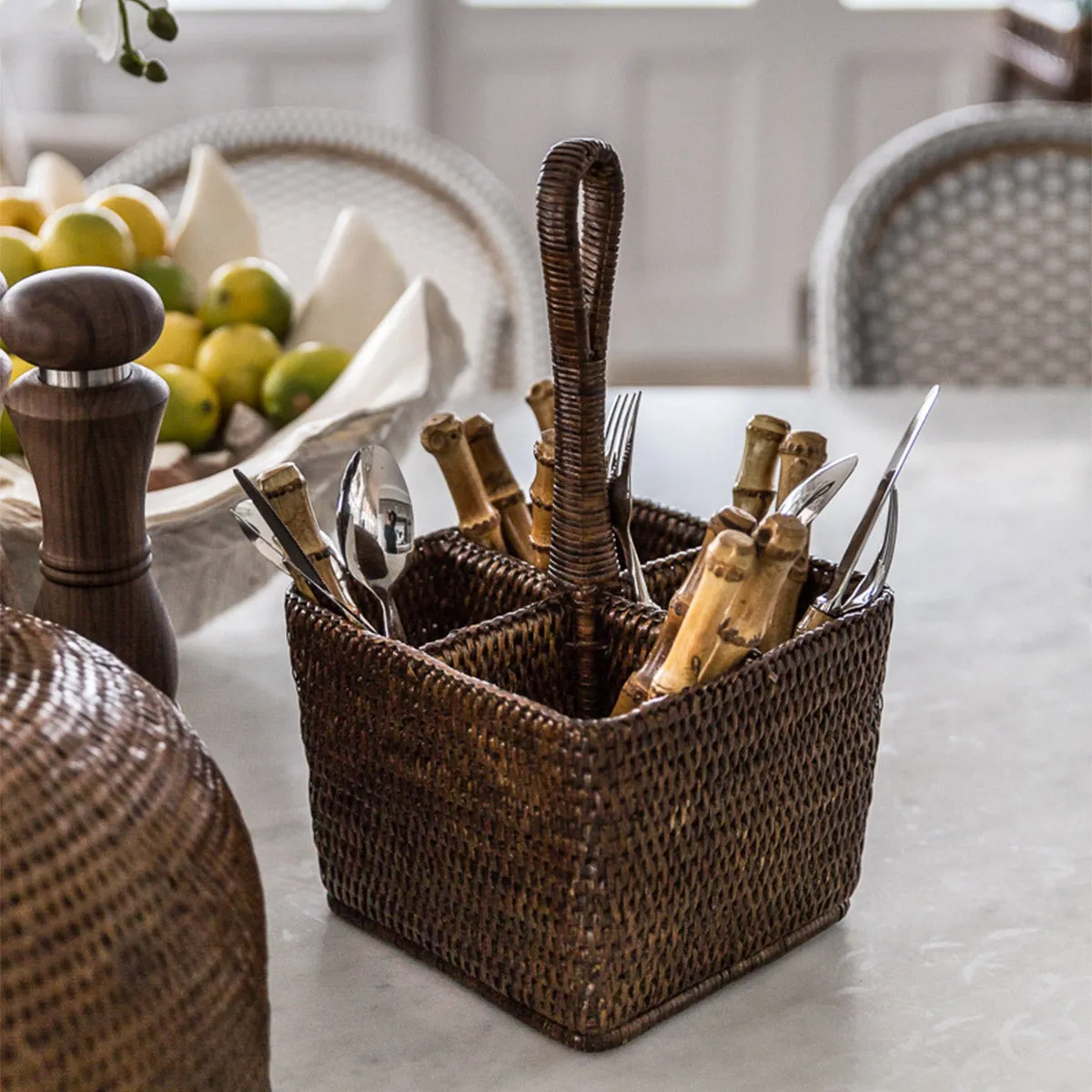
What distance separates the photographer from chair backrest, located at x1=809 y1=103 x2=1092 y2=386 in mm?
1453

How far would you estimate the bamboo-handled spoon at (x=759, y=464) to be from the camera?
25.0 inches

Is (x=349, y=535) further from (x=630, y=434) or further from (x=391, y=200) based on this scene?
(x=391, y=200)

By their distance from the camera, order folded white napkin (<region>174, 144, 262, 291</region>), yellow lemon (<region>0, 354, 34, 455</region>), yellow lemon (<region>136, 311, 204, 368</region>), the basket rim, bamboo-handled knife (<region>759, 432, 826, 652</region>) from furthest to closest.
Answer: folded white napkin (<region>174, 144, 262, 291</region>), yellow lemon (<region>136, 311, 204, 368</region>), yellow lemon (<region>0, 354, 34, 455</region>), bamboo-handled knife (<region>759, 432, 826, 652</region>), the basket rim

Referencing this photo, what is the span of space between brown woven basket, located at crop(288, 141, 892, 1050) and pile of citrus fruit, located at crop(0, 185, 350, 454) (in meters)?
0.33

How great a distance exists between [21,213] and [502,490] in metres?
0.49

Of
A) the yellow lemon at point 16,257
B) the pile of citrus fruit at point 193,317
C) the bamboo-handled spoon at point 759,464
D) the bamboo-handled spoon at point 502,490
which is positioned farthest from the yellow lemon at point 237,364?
the bamboo-handled spoon at point 759,464

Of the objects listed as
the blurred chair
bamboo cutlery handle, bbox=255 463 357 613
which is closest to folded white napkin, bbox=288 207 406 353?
bamboo cutlery handle, bbox=255 463 357 613

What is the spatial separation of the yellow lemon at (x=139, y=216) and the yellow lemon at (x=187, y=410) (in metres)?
0.15

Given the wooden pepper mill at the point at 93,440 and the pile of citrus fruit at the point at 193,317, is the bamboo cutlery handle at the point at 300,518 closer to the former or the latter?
the wooden pepper mill at the point at 93,440

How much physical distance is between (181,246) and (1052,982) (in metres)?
0.76

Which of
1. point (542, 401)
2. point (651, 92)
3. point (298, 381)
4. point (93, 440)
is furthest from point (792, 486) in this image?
point (651, 92)

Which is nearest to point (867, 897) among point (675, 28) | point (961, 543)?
point (961, 543)

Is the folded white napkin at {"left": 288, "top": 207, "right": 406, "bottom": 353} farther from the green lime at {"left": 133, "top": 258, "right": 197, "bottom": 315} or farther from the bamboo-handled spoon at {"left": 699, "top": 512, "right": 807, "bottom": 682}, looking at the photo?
the bamboo-handled spoon at {"left": 699, "top": 512, "right": 807, "bottom": 682}

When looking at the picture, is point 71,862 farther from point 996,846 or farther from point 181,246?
point 181,246
